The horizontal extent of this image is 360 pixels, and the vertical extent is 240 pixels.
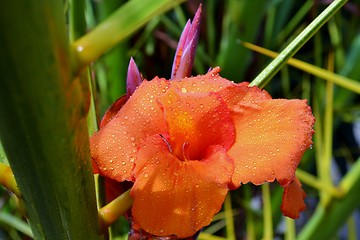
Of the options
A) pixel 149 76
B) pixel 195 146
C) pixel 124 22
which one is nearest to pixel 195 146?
pixel 195 146

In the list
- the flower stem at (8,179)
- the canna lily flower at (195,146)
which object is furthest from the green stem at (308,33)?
the flower stem at (8,179)

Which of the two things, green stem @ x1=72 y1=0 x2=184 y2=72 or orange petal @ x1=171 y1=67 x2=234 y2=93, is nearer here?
green stem @ x1=72 y1=0 x2=184 y2=72

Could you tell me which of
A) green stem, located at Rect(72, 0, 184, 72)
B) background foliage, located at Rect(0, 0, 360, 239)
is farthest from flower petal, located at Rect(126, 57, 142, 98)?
green stem, located at Rect(72, 0, 184, 72)

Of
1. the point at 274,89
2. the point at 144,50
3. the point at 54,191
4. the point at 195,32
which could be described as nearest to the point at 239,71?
the point at 144,50

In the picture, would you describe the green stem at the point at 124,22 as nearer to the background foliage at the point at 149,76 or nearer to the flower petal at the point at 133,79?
the background foliage at the point at 149,76

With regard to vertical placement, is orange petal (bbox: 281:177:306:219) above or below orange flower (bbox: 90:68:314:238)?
below

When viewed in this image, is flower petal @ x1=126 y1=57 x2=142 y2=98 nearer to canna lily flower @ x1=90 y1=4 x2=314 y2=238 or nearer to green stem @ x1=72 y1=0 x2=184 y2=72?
canna lily flower @ x1=90 y1=4 x2=314 y2=238
